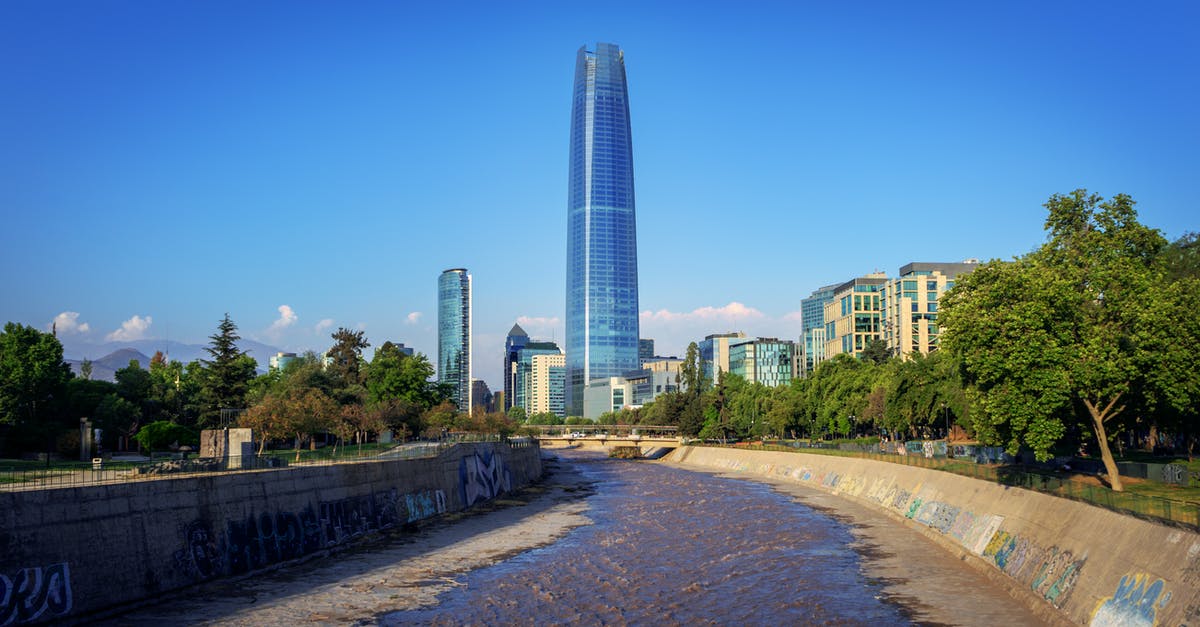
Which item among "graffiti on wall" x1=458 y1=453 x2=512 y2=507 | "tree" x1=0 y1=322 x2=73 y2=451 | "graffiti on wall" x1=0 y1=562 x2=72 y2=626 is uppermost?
"tree" x1=0 y1=322 x2=73 y2=451

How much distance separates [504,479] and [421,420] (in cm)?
4190

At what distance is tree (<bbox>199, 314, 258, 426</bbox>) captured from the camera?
113 metres

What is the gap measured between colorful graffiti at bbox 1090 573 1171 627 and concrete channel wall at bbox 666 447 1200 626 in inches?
1.3

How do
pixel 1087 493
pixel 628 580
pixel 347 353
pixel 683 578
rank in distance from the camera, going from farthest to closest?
pixel 347 353 → pixel 683 578 → pixel 628 580 → pixel 1087 493

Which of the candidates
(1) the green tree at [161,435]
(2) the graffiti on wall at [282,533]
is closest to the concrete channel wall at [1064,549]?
(2) the graffiti on wall at [282,533]

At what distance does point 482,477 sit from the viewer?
9394cm

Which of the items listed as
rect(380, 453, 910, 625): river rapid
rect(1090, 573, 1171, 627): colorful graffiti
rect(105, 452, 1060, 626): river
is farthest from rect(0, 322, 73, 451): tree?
rect(1090, 573, 1171, 627): colorful graffiti

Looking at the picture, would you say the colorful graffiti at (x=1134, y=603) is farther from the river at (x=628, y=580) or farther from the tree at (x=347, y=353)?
the tree at (x=347, y=353)

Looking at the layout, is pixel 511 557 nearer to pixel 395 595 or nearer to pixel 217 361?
pixel 395 595

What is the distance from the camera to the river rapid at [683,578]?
1551 inches

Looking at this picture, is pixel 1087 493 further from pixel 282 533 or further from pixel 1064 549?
pixel 282 533

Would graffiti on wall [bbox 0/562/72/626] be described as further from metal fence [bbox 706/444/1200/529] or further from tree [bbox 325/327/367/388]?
tree [bbox 325/327/367/388]

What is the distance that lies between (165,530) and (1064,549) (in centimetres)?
3886

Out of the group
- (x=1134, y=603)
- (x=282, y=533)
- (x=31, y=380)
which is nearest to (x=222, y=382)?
(x=31, y=380)
